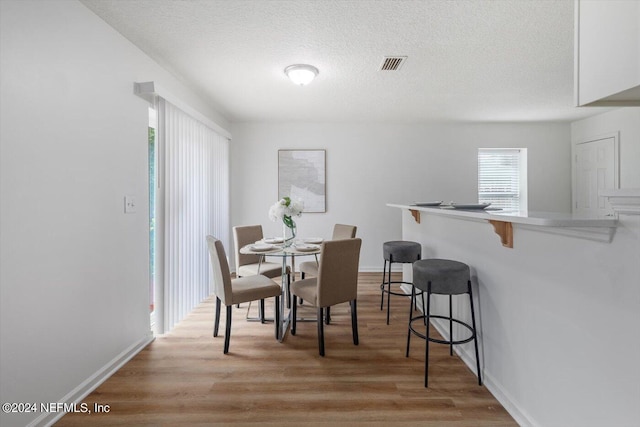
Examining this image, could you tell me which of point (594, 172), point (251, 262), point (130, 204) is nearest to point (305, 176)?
point (251, 262)

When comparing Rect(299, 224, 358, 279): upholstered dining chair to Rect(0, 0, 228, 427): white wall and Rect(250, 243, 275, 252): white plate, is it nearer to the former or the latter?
Rect(250, 243, 275, 252): white plate

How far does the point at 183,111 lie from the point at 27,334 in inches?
85.6

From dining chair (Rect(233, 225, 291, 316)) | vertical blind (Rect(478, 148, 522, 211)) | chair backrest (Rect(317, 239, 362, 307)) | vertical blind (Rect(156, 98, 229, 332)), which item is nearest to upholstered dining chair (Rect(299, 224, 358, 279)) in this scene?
dining chair (Rect(233, 225, 291, 316))

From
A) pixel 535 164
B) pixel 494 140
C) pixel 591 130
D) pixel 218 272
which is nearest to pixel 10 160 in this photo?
pixel 218 272

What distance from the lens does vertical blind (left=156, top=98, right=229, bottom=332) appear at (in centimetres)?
272

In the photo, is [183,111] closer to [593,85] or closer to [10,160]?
[10,160]

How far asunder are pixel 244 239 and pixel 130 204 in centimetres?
135

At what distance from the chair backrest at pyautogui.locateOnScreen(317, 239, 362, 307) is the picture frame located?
8.19ft

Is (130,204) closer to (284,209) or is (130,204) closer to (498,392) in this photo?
(284,209)

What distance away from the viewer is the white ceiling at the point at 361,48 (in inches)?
76.2

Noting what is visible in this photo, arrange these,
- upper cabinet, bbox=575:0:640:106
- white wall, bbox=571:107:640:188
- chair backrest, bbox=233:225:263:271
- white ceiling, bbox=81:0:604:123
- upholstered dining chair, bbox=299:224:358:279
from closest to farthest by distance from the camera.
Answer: upper cabinet, bbox=575:0:640:106 → white ceiling, bbox=81:0:604:123 → upholstered dining chair, bbox=299:224:358:279 → chair backrest, bbox=233:225:263:271 → white wall, bbox=571:107:640:188

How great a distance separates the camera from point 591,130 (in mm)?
4562

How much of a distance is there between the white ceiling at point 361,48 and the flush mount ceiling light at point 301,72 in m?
0.05

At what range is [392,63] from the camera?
8.82 ft
